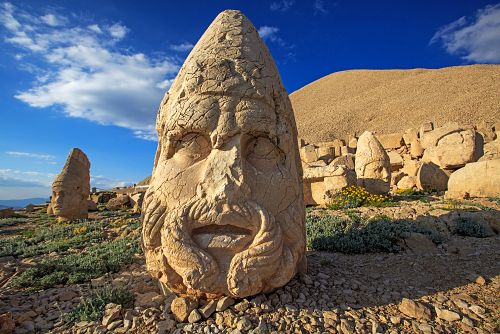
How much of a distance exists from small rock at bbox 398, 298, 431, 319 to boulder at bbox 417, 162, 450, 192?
1001 cm

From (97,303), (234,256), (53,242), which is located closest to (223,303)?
(234,256)

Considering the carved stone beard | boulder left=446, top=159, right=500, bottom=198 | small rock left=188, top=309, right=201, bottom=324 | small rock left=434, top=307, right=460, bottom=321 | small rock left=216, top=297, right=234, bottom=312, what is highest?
boulder left=446, top=159, right=500, bottom=198

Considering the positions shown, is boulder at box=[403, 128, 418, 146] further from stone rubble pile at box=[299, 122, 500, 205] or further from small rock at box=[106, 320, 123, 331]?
small rock at box=[106, 320, 123, 331]

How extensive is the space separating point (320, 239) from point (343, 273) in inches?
52.4

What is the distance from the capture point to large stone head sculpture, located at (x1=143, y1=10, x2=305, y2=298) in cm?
275

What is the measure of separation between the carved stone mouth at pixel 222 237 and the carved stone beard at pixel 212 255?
4 centimetres

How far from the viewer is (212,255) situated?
2789 mm

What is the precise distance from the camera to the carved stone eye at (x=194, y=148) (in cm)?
313

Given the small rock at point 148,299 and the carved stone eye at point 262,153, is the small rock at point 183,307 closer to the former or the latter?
the small rock at point 148,299

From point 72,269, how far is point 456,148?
1397cm

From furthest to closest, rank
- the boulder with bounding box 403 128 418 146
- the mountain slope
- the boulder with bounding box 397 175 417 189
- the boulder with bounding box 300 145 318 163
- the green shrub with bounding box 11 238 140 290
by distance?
the mountain slope, the boulder with bounding box 403 128 418 146, the boulder with bounding box 300 145 318 163, the boulder with bounding box 397 175 417 189, the green shrub with bounding box 11 238 140 290

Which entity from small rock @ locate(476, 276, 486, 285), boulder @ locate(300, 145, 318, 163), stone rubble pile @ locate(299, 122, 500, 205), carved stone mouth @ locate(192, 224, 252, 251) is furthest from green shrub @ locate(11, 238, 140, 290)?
boulder @ locate(300, 145, 318, 163)

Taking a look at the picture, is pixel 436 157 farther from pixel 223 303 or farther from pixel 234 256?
pixel 223 303

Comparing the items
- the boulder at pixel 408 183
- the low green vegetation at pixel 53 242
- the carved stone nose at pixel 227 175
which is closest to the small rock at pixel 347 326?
the carved stone nose at pixel 227 175
